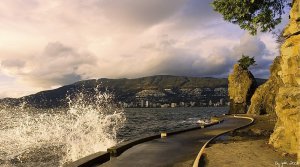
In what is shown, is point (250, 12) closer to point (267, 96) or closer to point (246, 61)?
point (267, 96)

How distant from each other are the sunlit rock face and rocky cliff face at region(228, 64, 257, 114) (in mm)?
80551

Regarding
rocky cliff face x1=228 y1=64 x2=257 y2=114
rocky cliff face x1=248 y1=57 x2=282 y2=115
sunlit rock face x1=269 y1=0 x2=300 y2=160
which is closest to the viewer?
sunlit rock face x1=269 y1=0 x2=300 y2=160

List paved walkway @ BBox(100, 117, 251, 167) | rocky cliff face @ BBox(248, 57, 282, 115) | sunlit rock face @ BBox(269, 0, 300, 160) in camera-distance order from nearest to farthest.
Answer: paved walkway @ BBox(100, 117, 251, 167)
sunlit rock face @ BBox(269, 0, 300, 160)
rocky cliff face @ BBox(248, 57, 282, 115)

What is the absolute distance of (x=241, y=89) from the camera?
101 meters

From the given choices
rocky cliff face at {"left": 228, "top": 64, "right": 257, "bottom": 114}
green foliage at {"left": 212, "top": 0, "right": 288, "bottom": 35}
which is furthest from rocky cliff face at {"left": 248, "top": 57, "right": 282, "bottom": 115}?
green foliage at {"left": 212, "top": 0, "right": 288, "bottom": 35}

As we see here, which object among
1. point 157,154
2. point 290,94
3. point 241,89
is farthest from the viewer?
point 241,89

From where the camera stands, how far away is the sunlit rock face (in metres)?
17.3

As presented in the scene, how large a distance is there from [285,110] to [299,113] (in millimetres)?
1892

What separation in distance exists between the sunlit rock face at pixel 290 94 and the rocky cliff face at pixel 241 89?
264 feet

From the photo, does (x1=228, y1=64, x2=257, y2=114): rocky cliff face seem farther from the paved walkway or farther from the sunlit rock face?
the sunlit rock face

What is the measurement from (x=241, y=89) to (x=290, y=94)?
85.3 metres

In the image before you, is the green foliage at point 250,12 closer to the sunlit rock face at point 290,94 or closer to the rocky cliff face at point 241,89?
the sunlit rock face at point 290,94

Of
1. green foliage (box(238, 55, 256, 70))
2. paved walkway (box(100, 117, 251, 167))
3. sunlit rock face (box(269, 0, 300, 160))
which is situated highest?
green foliage (box(238, 55, 256, 70))

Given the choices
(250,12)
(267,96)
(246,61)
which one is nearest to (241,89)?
(246,61)
